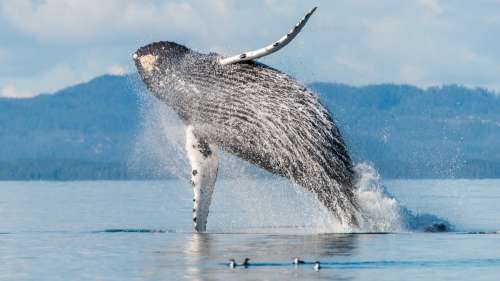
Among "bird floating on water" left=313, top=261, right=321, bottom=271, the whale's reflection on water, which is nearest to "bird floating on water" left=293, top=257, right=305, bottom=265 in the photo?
the whale's reflection on water

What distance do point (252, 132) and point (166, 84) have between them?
2114 mm

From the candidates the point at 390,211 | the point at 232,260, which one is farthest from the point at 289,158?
the point at 232,260

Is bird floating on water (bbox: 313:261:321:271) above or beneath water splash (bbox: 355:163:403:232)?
beneath

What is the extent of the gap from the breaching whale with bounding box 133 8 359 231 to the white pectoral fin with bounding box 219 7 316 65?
0.06ft

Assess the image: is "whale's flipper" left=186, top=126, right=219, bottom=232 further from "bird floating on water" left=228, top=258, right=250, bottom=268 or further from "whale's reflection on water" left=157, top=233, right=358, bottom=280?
"bird floating on water" left=228, top=258, right=250, bottom=268

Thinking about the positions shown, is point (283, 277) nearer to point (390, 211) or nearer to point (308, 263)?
point (308, 263)

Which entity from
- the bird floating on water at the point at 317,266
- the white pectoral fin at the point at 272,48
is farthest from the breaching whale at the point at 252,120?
the bird floating on water at the point at 317,266

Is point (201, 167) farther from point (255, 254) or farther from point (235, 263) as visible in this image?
point (235, 263)

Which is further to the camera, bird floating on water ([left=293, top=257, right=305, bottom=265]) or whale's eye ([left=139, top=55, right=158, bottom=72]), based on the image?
whale's eye ([left=139, top=55, right=158, bottom=72])

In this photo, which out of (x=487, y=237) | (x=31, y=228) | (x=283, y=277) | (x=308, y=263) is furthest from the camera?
(x=31, y=228)

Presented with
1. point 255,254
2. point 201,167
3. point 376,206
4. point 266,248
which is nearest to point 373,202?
point 376,206

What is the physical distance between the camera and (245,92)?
24469 millimetres

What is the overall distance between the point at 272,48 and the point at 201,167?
3065 mm

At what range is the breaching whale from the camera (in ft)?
79.9
